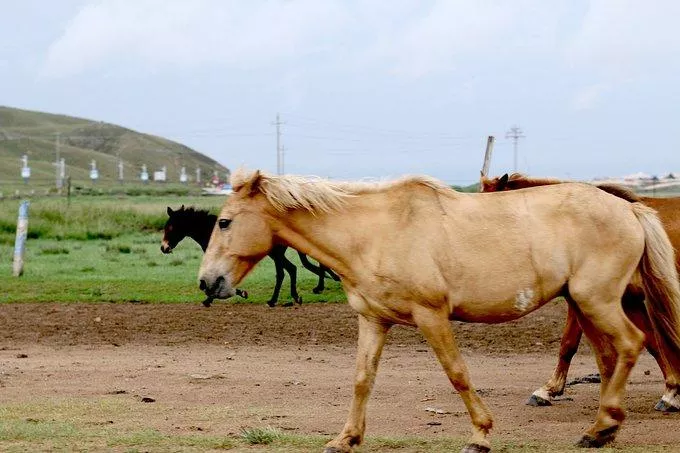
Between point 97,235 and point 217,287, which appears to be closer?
point 217,287

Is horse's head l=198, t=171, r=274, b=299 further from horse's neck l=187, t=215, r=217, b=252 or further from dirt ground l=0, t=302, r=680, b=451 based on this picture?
horse's neck l=187, t=215, r=217, b=252

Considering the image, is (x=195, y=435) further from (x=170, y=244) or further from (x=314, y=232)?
(x=170, y=244)

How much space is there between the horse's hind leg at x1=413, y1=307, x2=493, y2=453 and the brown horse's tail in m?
1.59

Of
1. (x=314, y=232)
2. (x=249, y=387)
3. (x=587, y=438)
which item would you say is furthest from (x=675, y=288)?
(x=249, y=387)

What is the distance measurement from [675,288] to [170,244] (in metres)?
13.8

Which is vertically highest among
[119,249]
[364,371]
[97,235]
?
[364,371]

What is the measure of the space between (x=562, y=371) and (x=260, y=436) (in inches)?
132

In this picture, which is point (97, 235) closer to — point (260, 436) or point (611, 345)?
point (260, 436)

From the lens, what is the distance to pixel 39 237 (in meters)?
28.3

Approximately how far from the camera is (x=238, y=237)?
290 inches

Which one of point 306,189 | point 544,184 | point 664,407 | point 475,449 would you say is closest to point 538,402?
point 664,407

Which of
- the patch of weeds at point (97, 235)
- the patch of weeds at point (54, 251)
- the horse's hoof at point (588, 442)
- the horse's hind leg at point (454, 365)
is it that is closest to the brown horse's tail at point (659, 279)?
the horse's hoof at point (588, 442)

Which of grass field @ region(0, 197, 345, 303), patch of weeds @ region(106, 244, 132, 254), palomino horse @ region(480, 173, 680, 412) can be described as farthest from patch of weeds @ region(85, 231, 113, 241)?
palomino horse @ region(480, 173, 680, 412)

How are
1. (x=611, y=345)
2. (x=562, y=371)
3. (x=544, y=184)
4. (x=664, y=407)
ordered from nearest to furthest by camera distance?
1. (x=611, y=345)
2. (x=664, y=407)
3. (x=562, y=371)
4. (x=544, y=184)
